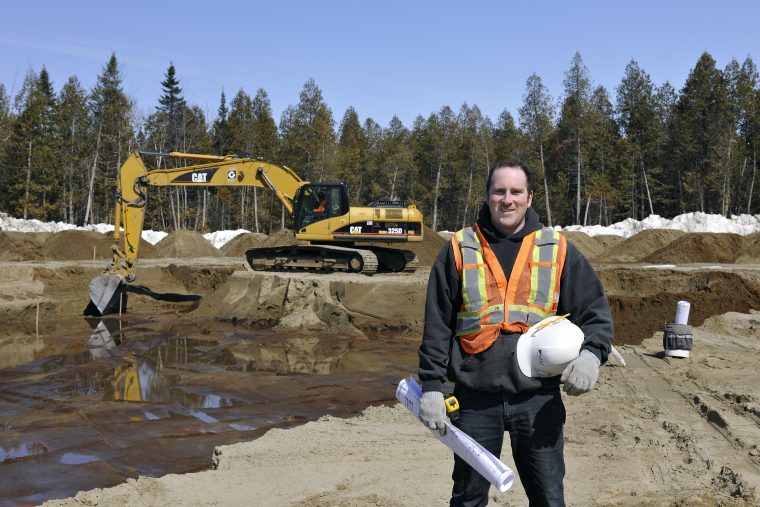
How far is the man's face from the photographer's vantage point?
306 cm

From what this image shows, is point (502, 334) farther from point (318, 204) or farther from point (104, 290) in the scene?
point (104, 290)

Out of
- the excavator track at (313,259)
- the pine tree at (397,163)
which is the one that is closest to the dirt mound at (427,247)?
the excavator track at (313,259)

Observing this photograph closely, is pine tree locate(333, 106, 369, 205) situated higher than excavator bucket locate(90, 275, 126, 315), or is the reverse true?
pine tree locate(333, 106, 369, 205)

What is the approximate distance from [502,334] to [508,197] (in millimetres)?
599

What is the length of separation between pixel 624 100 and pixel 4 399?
1935 inches

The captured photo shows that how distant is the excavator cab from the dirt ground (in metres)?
1.75

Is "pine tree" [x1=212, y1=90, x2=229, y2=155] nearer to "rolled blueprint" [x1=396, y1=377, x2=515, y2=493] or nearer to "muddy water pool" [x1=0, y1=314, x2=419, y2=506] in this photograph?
"muddy water pool" [x1=0, y1=314, x2=419, y2=506]

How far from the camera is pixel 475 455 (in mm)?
2881

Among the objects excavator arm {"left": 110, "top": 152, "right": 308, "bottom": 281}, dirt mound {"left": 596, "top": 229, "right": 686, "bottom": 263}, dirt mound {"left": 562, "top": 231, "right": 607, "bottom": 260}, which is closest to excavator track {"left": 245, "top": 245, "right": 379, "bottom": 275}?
excavator arm {"left": 110, "top": 152, "right": 308, "bottom": 281}

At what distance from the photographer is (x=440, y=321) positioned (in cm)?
312

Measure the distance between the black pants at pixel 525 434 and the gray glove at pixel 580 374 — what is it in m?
0.19

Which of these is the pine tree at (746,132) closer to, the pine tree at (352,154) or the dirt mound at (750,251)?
the dirt mound at (750,251)

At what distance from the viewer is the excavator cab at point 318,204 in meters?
17.7

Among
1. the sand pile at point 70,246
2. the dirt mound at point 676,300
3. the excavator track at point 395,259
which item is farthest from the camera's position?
the sand pile at point 70,246
